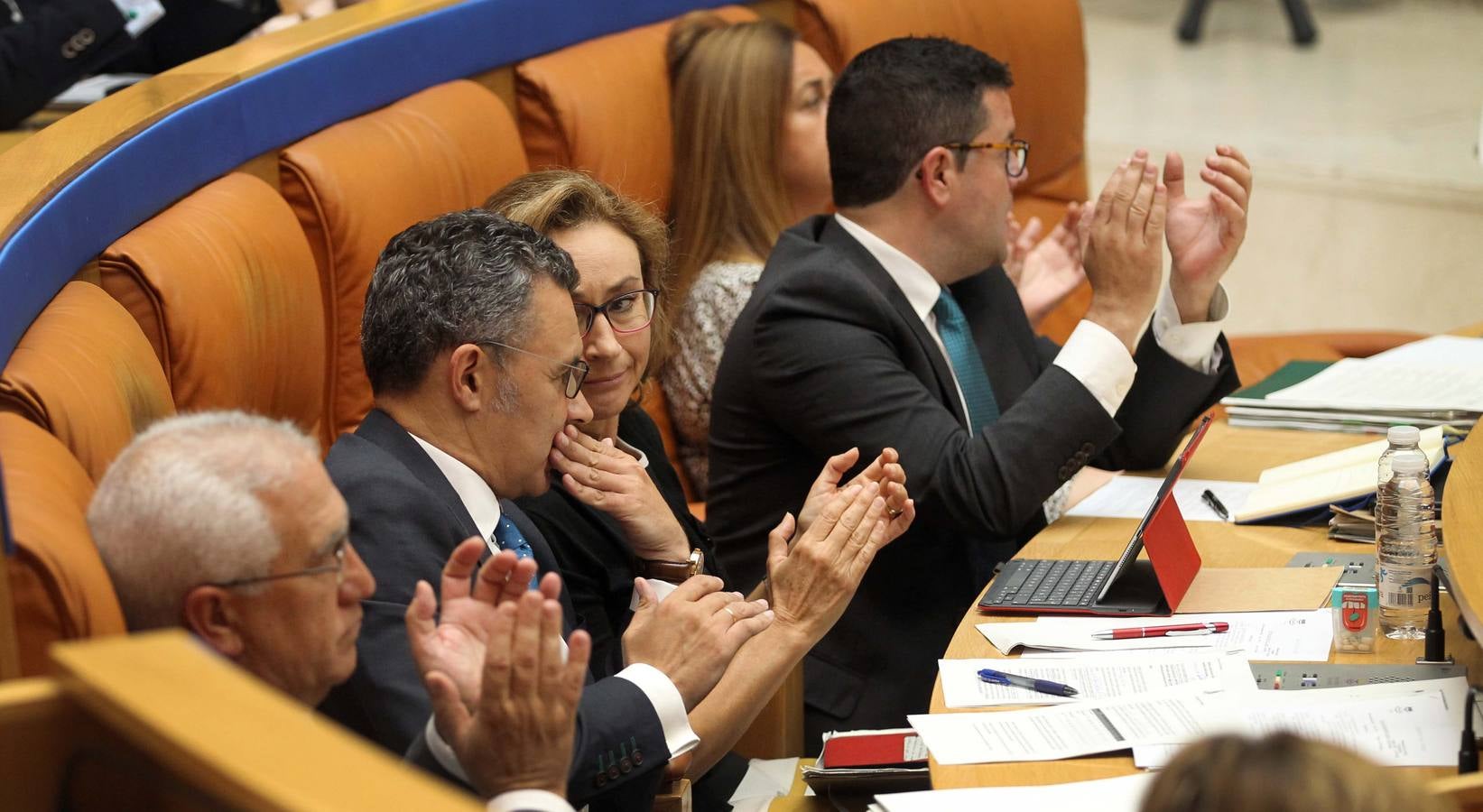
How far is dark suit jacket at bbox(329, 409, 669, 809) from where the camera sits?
1.49m

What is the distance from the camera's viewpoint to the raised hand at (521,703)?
130 centimetres

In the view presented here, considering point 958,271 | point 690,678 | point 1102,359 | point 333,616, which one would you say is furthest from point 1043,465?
point 333,616

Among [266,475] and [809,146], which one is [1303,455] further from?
[266,475]

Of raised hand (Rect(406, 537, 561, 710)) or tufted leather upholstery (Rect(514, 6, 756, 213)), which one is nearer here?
raised hand (Rect(406, 537, 561, 710))

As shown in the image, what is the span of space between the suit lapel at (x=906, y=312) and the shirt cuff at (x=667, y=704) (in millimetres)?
893

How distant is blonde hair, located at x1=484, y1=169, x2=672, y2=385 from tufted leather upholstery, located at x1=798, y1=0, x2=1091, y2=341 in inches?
67.0

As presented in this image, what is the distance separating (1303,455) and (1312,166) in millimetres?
3817

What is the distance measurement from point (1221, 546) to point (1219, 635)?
0.33 meters

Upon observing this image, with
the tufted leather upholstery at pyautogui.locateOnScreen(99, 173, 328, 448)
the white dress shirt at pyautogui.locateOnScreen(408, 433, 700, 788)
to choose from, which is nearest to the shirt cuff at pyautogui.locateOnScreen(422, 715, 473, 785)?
the white dress shirt at pyautogui.locateOnScreen(408, 433, 700, 788)

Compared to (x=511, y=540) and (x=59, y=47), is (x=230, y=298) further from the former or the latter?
(x=59, y=47)

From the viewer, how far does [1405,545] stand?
1.81m

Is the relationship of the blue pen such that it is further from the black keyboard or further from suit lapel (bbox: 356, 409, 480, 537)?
suit lapel (bbox: 356, 409, 480, 537)

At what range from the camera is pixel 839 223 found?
253 cm

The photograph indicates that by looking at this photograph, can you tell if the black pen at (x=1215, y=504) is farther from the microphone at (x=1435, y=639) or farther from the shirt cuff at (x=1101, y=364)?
the microphone at (x=1435, y=639)
